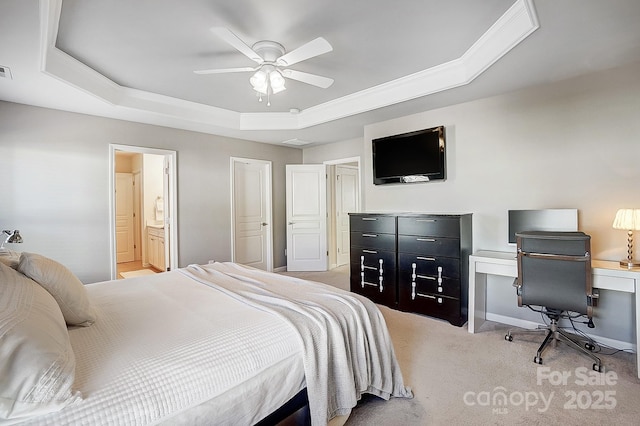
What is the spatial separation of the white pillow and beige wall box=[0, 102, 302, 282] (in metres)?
3.11

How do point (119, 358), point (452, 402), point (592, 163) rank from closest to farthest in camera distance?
point (119, 358) → point (452, 402) → point (592, 163)

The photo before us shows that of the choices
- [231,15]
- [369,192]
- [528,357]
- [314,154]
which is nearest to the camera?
[231,15]

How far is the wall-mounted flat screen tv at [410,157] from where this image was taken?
3.68 meters

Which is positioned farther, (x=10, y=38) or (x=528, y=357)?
(x=528, y=357)

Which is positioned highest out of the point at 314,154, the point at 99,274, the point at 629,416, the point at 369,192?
the point at 314,154

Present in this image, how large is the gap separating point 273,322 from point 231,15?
2.09 m

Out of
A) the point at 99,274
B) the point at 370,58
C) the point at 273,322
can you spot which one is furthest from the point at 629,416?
the point at 99,274

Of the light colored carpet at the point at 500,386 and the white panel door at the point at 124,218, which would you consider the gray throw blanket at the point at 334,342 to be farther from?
the white panel door at the point at 124,218

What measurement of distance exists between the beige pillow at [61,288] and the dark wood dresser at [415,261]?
296 centimetres

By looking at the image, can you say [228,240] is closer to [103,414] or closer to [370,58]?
[370,58]

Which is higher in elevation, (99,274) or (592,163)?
(592,163)

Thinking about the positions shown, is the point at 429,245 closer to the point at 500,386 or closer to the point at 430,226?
the point at 430,226

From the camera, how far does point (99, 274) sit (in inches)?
150

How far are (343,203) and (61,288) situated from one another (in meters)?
5.23
